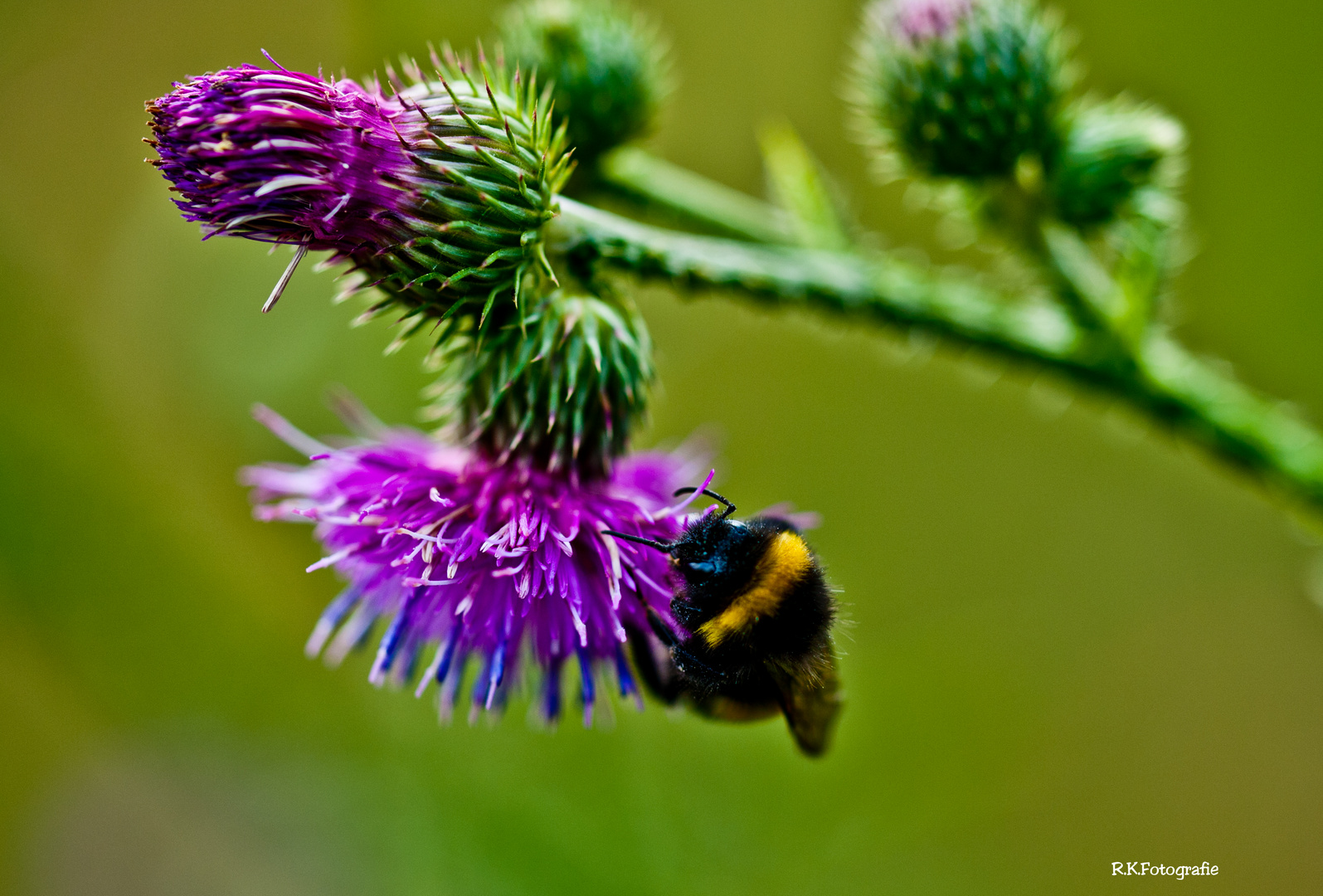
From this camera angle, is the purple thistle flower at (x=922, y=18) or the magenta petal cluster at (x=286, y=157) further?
the purple thistle flower at (x=922, y=18)

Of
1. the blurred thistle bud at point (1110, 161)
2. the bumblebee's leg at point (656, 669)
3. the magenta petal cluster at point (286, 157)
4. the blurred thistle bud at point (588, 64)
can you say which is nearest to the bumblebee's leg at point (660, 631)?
the bumblebee's leg at point (656, 669)

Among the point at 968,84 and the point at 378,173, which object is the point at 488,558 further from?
the point at 968,84

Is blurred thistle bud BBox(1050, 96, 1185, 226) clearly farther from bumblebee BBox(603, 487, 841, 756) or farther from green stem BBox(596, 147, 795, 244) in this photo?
bumblebee BBox(603, 487, 841, 756)

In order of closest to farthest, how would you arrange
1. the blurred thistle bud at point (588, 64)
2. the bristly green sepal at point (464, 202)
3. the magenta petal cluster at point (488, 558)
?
1. the bristly green sepal at point (464, 202)
2. the magenta petal cluster at point (488, 558)
3. the blurred thistle bud at point (588, 64)

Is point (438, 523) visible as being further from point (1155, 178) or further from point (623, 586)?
point (1155, 178)

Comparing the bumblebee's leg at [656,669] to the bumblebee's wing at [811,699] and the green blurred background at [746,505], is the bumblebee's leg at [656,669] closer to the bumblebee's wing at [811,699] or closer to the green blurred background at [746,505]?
the bumblebee's wing at [811,699]
